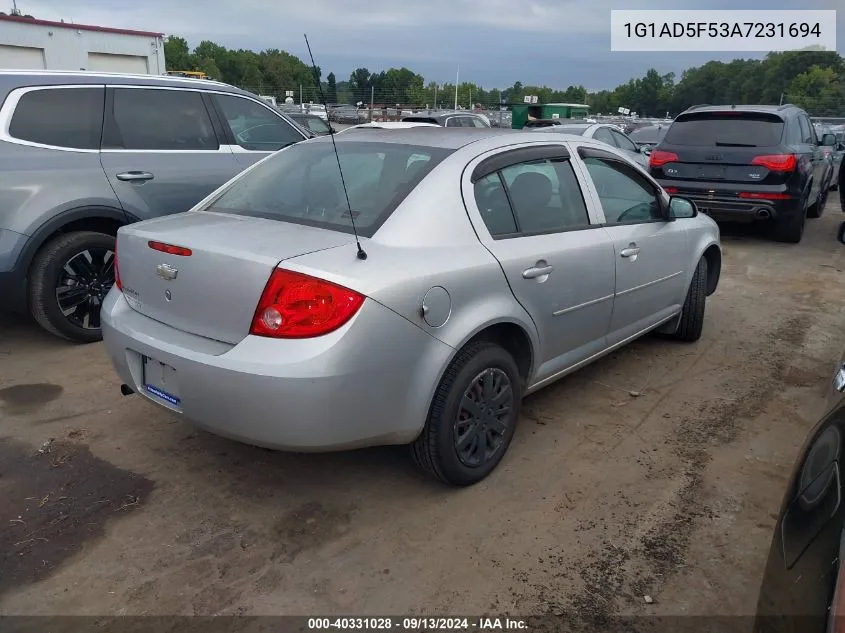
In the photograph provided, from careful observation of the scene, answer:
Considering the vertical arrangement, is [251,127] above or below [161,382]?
above

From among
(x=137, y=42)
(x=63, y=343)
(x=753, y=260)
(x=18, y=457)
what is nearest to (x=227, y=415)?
(x=18, y=457)

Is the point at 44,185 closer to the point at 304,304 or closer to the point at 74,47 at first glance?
the point at 304,304

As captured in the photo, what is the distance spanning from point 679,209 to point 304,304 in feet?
10.1

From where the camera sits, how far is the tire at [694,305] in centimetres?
504

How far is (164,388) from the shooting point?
114 inches

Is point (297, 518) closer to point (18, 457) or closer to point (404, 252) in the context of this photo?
point (404, 252)

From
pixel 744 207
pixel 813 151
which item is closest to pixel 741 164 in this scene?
pixel 744 207

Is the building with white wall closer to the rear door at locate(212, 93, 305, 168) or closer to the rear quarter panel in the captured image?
the rear door at locate(212, 93, 305, 168)

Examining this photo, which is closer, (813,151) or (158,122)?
(158,122)

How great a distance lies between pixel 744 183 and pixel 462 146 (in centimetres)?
656

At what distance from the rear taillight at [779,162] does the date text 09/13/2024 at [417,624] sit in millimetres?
7732

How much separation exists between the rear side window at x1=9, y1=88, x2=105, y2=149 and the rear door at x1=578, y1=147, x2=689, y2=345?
3.52 meters

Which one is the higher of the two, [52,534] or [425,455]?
[425,455]

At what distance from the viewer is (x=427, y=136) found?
3.62m
